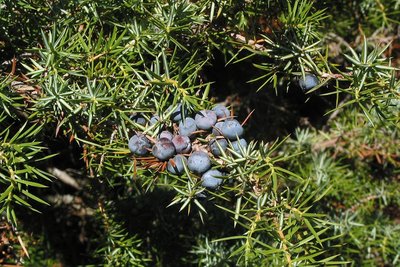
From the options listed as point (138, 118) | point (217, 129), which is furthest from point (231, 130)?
point (138, 118)

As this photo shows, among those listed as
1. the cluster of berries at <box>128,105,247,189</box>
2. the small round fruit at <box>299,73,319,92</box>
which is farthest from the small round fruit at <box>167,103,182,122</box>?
the small round fruit at <box>299,73,319,92</box>

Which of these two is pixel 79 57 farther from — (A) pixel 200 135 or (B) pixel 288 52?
(B) pixel 288 52

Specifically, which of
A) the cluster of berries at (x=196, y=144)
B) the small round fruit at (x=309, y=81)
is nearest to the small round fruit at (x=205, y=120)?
the cluster of berries at (x=196, y=144)

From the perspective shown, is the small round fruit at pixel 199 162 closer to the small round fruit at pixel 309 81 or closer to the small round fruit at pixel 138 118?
the small round fruit at pixel 138 118

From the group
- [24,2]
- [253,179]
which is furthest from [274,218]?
[24,2]

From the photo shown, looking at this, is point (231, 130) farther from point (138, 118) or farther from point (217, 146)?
point (138, 118)

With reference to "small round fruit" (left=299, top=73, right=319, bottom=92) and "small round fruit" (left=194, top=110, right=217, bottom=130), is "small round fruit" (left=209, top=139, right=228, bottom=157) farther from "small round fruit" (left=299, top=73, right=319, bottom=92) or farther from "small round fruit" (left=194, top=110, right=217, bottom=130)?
"small round fruit" (left=299, top=73, right=319, bottom=92)
